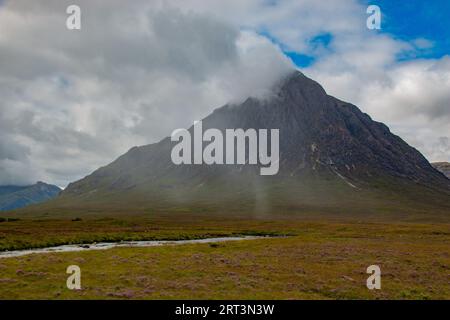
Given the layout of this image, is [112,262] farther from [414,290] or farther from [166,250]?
[414,290]

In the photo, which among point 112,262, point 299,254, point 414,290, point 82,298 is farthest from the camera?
point 299,254

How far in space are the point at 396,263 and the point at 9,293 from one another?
4131 centimetres

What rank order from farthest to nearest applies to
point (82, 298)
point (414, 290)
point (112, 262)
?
1. point (112, 262)
2. point (414, 290)
3. point (82, 298)

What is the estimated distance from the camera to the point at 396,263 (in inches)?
1901

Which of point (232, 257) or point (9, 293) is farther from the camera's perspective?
point (232, 257)

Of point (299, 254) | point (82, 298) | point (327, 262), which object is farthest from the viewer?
point (299, 254)
